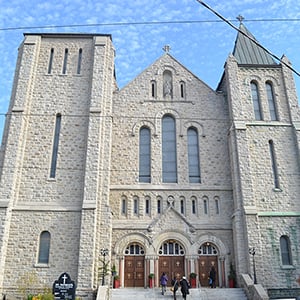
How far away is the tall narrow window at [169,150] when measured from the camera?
2375 cm

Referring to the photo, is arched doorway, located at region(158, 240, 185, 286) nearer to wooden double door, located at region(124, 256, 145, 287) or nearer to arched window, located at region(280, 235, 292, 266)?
wooden double door, located at region(124, 256, 145, 287)

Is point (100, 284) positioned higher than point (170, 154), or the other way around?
point (170, 154)

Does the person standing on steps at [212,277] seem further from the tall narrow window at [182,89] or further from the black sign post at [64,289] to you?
the tall narrow window at [182,89]

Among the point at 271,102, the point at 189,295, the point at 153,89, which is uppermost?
the point at 153,89

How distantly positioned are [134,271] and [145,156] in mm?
7176

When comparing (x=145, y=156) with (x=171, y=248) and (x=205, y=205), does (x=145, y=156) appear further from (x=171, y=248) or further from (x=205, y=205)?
(x=171, y=248)

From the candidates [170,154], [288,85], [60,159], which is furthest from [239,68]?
[60,159]

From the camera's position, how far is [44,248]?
65.0ft

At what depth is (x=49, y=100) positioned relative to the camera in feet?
76.7

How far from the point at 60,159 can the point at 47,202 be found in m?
2.66

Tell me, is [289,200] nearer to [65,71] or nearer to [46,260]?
[46,260]

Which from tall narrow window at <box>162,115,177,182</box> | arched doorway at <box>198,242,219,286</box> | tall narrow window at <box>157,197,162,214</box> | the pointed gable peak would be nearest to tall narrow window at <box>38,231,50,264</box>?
tall narrow window at <box>157,197,162,214</box>

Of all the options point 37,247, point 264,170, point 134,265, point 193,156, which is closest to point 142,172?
point 193,156

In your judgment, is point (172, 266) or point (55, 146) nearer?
point (172, 266)
